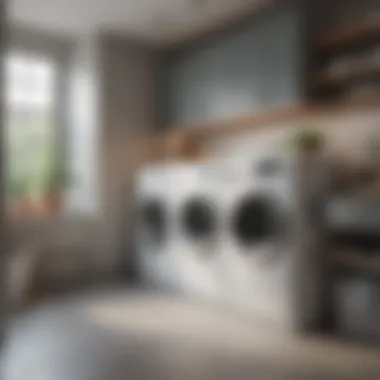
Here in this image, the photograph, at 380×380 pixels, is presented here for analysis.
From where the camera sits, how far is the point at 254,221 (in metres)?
3.01

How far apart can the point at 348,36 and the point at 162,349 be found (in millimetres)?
2090

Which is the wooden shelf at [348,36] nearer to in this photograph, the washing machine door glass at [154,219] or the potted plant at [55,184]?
the washing machine door glass at [154,219]

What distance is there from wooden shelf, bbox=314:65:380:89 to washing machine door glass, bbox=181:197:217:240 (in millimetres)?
1046

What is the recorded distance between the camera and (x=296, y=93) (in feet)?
10.4

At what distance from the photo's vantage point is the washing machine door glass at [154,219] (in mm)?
3832

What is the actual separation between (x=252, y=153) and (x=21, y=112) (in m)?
1.92

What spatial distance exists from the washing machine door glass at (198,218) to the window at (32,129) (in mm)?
1284

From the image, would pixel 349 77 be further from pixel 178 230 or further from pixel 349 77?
pixel 178 230

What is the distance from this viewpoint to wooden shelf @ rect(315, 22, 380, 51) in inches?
115

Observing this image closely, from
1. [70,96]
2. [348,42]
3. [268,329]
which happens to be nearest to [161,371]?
[268,329]

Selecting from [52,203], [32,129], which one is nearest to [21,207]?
[52,203]

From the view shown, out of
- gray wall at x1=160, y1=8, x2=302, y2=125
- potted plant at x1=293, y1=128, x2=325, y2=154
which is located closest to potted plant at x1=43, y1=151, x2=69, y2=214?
gray wall at x1=160, y1=8, x2=302, y2=125

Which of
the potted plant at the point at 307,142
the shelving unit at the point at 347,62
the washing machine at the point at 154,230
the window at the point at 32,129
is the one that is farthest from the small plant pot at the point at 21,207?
the shelving unit at the point at 347,62

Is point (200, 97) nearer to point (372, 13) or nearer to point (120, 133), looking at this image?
point (120, 133)
